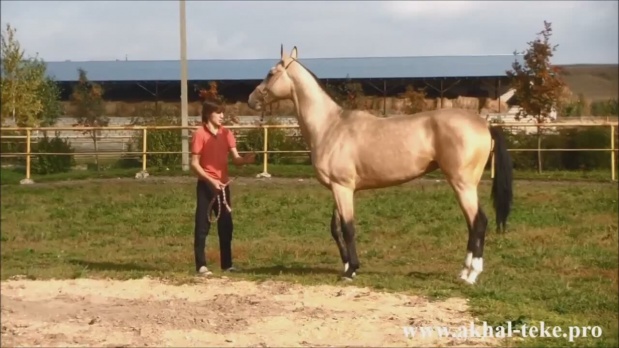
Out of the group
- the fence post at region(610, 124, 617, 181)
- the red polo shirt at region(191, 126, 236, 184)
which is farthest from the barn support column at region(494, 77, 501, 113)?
the red polo shirt at region(191, 126, 236, 184)

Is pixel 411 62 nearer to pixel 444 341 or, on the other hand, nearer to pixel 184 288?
pixel 184 288

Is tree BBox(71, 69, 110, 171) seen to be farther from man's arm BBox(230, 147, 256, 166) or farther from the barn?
man's arm BBox(230, 147, 256, 166)

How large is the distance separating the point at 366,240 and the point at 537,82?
1075cm

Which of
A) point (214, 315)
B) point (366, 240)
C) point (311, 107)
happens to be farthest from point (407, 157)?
point (366, 240)

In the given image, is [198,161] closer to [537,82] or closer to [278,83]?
[278,83]

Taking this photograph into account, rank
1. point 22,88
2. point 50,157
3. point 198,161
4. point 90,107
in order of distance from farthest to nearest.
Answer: point 90,107 < point 50,157 < point 22,88 < point 198,161

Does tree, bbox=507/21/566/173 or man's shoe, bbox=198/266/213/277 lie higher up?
tree, bbox=507/21/566/173

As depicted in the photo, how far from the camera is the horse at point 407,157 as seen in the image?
8.02 m

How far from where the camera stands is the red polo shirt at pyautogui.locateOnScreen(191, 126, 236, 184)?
866 cm

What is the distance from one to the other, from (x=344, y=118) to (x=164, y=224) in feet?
17.5

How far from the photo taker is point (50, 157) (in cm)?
1816

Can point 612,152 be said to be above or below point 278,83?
below

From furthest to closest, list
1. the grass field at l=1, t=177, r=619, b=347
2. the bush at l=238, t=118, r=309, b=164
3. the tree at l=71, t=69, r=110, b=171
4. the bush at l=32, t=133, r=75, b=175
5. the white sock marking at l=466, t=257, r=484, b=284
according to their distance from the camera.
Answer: the tree at l=71, t=69, r=110, b=171 → the bush at l=238, t=118, r=309, b=164 → the bush at l=32, t=133, r=75, b=175 → the white sock marking at l=466, t=257, r=484, b=284 → the grass field at l=1, t=177, r=619, b=347

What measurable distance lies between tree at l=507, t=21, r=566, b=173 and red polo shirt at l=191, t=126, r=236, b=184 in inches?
548
